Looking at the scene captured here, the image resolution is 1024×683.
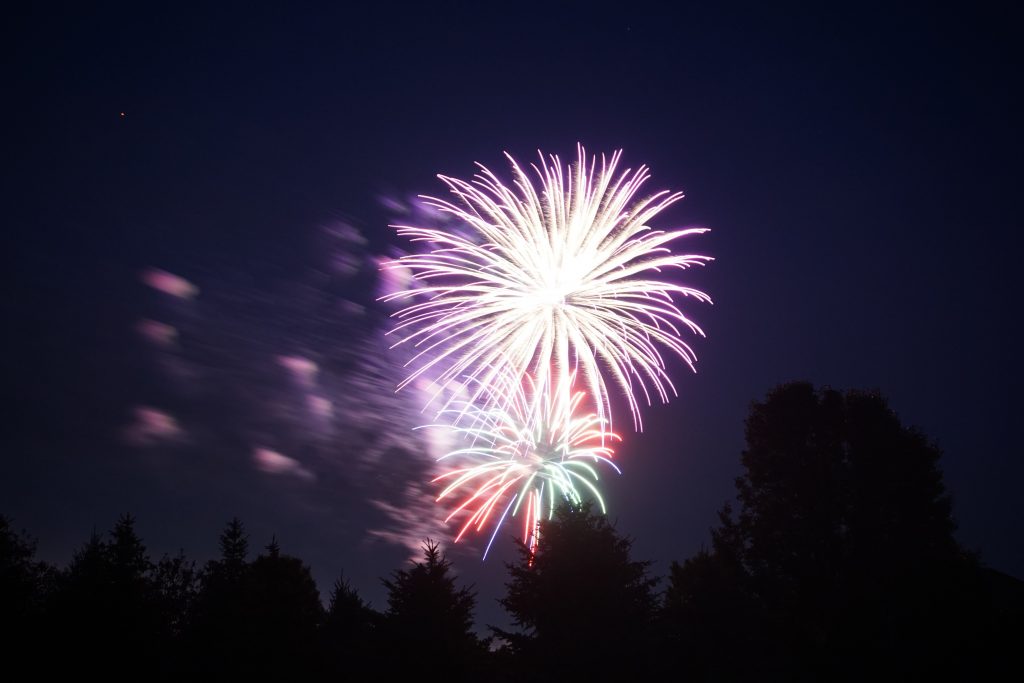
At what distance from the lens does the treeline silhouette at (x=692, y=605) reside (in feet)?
72.5

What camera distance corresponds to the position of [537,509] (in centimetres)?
3045

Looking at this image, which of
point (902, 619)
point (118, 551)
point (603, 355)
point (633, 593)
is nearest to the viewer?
point (633, 593)

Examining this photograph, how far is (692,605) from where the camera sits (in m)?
22.8

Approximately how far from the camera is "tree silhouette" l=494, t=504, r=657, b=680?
2073cm

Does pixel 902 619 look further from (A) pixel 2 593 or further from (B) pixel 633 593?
(A) pixel 2 593

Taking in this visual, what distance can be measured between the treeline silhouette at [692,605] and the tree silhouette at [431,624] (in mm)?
55

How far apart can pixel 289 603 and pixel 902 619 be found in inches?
1065

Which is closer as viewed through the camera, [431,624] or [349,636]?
[431,624]

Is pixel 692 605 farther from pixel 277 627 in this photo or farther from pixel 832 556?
pixel 277 627

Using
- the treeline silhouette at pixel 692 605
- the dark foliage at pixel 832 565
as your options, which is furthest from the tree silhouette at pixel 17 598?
the dark foliage at pixel 832 565

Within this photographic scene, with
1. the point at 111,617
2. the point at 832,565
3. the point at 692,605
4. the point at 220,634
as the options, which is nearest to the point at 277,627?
the point at 220,634

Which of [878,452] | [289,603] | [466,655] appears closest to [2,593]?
[289,603]

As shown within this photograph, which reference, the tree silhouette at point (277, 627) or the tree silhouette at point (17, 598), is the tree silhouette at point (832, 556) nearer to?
the tree silhouette at point (277, 627)

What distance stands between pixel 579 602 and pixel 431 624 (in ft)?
20.4
